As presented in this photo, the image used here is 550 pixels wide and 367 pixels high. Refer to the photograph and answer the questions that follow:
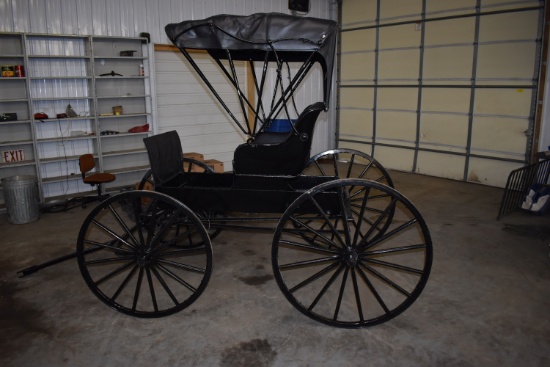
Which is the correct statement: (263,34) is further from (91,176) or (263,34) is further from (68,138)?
(68,138)

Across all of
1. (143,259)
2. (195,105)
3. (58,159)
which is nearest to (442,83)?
(195,105)

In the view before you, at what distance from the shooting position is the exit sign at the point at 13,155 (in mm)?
6504

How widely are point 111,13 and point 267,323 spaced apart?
587 centimetres

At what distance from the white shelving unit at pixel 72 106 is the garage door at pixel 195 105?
0.45m

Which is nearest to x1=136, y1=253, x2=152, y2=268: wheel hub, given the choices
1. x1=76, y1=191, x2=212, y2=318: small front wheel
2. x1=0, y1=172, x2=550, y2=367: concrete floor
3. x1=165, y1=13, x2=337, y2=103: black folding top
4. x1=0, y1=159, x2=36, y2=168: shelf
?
x1=76, y1=191, x2=212, y2=318: small front wheel

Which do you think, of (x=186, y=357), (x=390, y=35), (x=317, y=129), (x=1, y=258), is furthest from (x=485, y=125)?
(x=1, y=258)

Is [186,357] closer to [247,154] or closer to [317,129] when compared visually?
[247,154]

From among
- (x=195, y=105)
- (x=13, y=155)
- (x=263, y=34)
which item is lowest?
(x=13, y=155)

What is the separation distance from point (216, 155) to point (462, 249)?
5305 mm

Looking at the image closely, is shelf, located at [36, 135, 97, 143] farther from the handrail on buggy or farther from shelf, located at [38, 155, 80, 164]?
the handrail on buggy

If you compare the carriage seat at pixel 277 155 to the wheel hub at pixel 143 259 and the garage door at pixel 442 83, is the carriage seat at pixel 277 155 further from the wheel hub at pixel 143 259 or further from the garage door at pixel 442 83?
the garage door at pixel 442 83

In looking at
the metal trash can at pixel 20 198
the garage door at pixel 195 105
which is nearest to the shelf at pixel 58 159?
the metal trash can at pixel 20 198

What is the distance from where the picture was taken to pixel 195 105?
8469 millimetres

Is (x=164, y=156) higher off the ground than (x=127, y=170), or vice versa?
(x=164, y=156)
